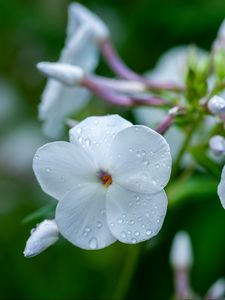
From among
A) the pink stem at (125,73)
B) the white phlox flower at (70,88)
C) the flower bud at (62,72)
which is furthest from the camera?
the white phlox flower at (70,88)

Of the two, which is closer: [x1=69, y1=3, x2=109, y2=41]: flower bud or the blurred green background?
[x1=69, y1=3, x2=109, y2=41]: flower bud

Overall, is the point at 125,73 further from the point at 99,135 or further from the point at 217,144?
the point at 99,135

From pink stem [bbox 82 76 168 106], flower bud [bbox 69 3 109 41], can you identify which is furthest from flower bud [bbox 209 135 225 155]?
flower bud [bbox 69 3 109 41]

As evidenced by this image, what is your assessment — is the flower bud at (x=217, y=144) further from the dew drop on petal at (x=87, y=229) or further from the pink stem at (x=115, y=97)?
the dew drop on petal at (x=87, y=229)

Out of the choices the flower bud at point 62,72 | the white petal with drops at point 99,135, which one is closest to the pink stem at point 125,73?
the flower bud at point 62,72

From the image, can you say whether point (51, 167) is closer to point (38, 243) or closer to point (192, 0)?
point (38, 243)

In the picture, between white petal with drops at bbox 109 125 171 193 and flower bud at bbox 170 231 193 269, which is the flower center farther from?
flower bud at bbox 170 231 193 269

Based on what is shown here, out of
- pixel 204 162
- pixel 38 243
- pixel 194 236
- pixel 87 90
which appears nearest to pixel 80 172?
pixel 38 243
